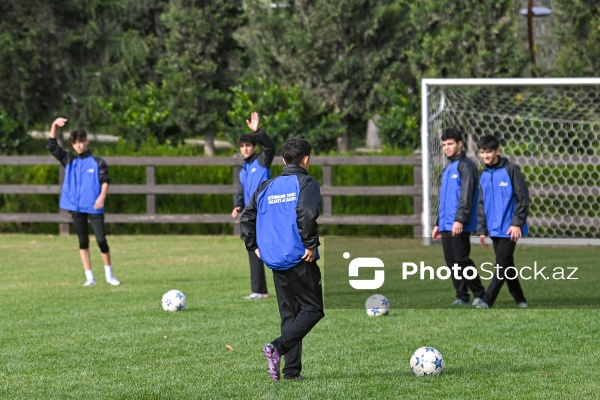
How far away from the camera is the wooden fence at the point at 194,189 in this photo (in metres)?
19.6

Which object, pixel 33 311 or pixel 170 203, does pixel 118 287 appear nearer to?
pixel 33 311

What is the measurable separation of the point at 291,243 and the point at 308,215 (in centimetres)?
24

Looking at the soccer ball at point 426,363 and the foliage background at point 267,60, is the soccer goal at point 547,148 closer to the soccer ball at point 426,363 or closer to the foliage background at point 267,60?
the foliage background at point 267,60

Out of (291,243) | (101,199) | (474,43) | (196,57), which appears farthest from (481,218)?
(196,57)

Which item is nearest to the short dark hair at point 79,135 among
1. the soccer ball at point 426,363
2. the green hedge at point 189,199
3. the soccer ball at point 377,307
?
the soccer ball at point 377,307

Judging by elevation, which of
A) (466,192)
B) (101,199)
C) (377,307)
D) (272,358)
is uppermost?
(466,192)

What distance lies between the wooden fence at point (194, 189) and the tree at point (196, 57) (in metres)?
10.1

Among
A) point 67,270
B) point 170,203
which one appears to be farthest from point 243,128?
point 67,270

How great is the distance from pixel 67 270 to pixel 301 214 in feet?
28.8

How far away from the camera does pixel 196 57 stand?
3203 cm

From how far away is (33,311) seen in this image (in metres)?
10.8

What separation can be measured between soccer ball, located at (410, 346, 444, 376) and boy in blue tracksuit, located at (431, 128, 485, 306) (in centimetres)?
359

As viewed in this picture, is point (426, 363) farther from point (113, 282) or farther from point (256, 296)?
point (113, 282)

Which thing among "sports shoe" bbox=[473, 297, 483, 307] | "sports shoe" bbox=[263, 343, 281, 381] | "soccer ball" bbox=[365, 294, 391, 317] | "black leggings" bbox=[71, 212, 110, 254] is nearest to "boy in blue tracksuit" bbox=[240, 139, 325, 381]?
"sports shoe" bbox=[263, 343, 281, 381]
